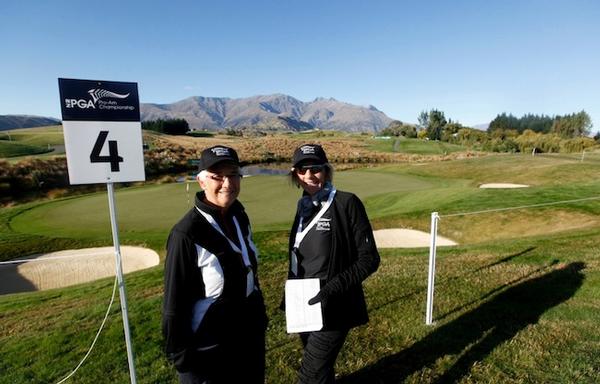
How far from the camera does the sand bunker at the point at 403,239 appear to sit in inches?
510

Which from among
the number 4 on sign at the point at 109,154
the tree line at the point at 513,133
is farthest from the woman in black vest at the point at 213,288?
the tree line at the point at 513,133

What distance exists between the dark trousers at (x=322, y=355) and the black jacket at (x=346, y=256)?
98 mm

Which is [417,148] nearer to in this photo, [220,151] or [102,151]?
[102,151]

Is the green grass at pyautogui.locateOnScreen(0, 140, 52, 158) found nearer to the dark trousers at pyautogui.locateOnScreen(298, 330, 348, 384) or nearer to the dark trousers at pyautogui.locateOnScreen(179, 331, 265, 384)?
the dark trousers at pyautogui.locateOnScreen(179, 331, 265, 384)

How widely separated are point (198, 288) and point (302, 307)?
3.30 ft

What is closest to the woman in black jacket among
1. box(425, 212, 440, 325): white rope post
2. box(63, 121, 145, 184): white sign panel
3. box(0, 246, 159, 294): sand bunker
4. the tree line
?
box(63, 121, 145, 184): white sign panel

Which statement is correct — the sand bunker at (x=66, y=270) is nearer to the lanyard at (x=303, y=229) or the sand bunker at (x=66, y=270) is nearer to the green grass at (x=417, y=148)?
the lanyard at (x=303, y=229)

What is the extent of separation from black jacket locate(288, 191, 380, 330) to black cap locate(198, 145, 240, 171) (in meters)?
0.97

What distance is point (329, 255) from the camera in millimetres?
3021

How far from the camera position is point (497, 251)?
356 inches

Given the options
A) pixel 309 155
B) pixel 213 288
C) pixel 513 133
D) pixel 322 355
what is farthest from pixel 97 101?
pixel 513 133

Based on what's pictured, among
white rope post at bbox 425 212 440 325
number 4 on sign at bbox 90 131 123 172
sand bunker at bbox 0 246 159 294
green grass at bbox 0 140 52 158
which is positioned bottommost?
sand bunker at bbox 0 246 159 294

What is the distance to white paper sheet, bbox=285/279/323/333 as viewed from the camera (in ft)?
9.75

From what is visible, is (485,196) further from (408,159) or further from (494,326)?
(408,159)
